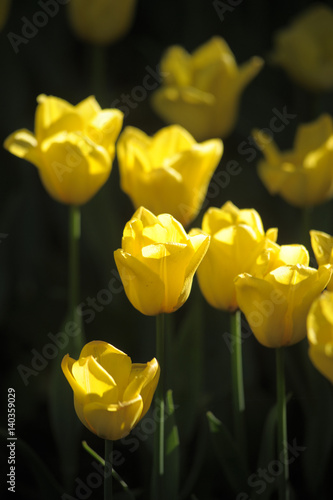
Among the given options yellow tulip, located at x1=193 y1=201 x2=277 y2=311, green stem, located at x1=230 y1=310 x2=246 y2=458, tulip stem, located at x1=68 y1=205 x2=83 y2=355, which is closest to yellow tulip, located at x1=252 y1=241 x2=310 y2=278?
yellow tulip, located at x1=193 y1=201 x2=277 y2=311

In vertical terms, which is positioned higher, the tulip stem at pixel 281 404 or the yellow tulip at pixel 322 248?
the yellow tulip at pixel 322 248

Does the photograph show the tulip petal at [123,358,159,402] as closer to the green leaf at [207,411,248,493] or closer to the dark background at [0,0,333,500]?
the green leaf at [207,411,248,493]

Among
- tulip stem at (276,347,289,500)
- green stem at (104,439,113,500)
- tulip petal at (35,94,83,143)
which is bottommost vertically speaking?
tulip stem at (276,347,289,500)

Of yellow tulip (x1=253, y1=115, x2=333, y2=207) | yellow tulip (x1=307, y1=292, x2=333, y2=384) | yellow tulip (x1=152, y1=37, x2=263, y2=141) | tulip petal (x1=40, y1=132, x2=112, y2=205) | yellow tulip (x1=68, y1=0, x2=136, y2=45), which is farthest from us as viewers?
yellow tulip (x1=68, y1=0, x2=136, y2=45)

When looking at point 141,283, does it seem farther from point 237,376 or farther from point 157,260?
point 237,376

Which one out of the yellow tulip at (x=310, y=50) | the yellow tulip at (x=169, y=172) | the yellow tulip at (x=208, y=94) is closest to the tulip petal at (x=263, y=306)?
the yellow tulip at (x=169, y=172)

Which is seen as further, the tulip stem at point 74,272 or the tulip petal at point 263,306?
the tulip stem at point 74,272

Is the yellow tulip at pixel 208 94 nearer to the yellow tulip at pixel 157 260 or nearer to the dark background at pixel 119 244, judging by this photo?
the dark background at pixel 119 244

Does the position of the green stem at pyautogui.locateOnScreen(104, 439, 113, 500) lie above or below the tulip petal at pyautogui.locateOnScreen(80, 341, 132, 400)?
below
